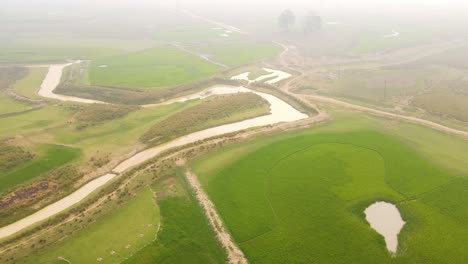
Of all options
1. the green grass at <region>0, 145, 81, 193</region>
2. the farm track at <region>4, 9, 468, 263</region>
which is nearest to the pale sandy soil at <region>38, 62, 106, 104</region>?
the farm track at <region>4, 9, 468, 263</region>

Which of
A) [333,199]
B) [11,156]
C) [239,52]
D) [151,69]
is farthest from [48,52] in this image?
[333,199]

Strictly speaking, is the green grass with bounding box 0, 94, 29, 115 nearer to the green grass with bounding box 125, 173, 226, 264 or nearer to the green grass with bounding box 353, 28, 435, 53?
the green grass with bounding box 125, 173, 226, 264

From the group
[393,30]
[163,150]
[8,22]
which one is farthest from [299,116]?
[8,22]

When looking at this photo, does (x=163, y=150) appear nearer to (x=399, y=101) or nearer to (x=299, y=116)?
(x=299, y=116)

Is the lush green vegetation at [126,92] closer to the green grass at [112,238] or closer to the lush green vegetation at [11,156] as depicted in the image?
the lush green vegetation at [11,156]

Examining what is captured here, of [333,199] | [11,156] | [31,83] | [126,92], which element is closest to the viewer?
[333,199]

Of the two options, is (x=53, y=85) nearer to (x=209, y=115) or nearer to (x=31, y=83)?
(x=31, y=83)
